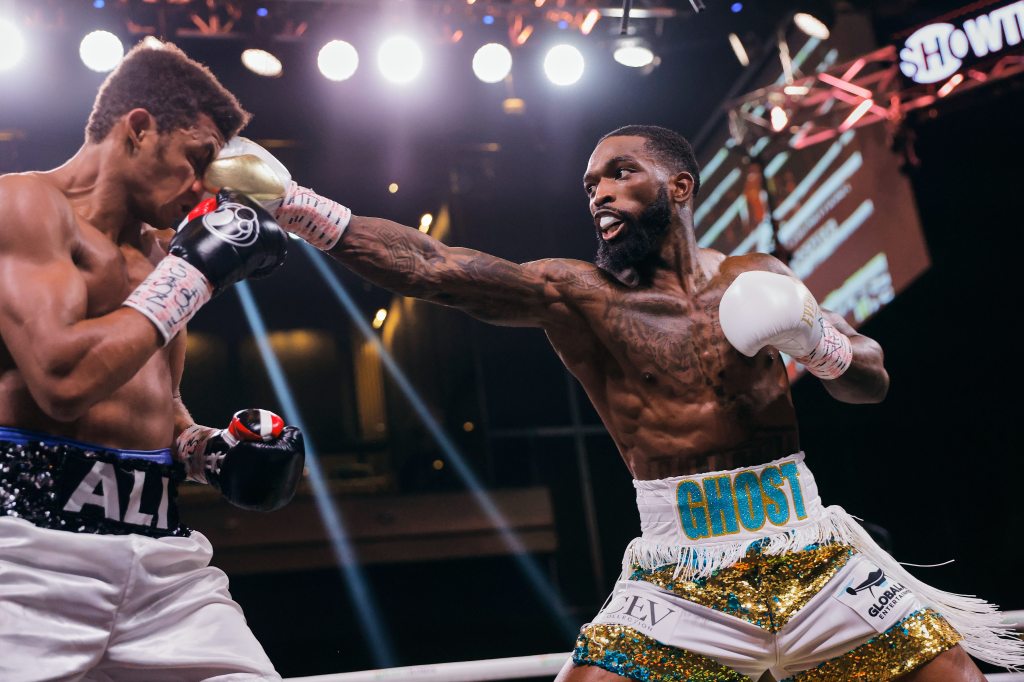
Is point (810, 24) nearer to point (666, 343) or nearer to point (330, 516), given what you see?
point (666, 343)

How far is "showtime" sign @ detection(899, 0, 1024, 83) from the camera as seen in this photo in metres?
4.91

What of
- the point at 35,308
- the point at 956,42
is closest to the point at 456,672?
the point at 35,308

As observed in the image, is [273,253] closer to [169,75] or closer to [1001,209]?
[169,75]

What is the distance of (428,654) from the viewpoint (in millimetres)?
7980

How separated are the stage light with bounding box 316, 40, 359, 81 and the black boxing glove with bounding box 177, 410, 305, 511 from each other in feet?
12.3

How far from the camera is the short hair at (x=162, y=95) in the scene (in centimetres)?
177

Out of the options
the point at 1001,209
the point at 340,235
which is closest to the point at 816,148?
the point at 1001,209

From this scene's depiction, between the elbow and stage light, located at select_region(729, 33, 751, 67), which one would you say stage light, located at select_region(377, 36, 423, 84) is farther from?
the elbow

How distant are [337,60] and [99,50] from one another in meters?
1.16

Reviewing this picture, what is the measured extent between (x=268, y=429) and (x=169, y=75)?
67 centimetres

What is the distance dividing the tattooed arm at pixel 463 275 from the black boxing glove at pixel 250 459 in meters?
0.41

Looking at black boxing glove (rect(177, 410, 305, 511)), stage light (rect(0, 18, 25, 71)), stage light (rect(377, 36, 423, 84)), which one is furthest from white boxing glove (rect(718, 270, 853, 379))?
stage light (rect(0, 18, 25, 71))

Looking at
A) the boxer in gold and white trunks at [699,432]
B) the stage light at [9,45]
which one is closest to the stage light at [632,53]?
the stage light at [9,45]

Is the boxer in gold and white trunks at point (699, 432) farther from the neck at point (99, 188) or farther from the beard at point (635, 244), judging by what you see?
the neck at point (99, 188)
